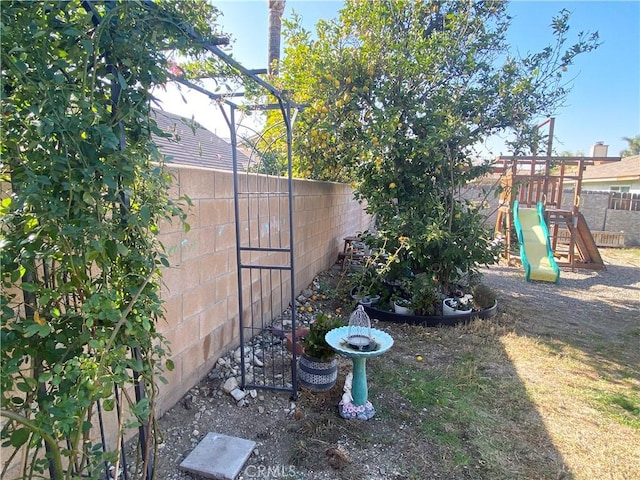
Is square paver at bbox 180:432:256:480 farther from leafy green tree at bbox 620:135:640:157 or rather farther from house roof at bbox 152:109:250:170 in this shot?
leafy green tree at bbox 620:135:640:157

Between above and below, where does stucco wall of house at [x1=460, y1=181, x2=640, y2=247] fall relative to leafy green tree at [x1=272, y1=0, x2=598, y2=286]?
below

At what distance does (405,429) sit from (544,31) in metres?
4.53

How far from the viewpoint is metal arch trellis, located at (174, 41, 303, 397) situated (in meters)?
2.48

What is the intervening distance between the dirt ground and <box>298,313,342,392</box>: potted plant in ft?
0.28

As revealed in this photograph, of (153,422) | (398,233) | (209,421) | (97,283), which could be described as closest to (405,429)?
(209,421)

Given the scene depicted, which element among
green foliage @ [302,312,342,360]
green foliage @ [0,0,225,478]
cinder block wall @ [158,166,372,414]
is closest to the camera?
green foliage @ [0,0,225,478]

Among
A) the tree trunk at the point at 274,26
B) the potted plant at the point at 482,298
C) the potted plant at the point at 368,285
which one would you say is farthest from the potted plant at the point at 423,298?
the tree trunk at the point at 274,26

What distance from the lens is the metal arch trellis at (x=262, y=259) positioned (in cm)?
248

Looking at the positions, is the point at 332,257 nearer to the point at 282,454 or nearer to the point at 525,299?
the point at 525,299

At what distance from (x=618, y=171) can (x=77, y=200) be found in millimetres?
18777

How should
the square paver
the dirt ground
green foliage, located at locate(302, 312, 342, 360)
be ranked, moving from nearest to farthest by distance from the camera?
the square paver, the dirt ground, green foliage, located at locate(302, 312, 342, 360)

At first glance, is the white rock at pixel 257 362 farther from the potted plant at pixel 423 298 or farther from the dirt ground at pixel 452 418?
the potted plant at pixel 423 298

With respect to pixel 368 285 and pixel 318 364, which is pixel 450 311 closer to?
pixel 368 285

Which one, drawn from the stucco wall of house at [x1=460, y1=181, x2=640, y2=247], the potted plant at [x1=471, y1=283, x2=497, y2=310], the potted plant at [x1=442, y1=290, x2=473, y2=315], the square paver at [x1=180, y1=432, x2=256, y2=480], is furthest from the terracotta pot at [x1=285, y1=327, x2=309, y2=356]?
the stucco wall of house at [x1=460, y1=181, x2=640, y2=247]
